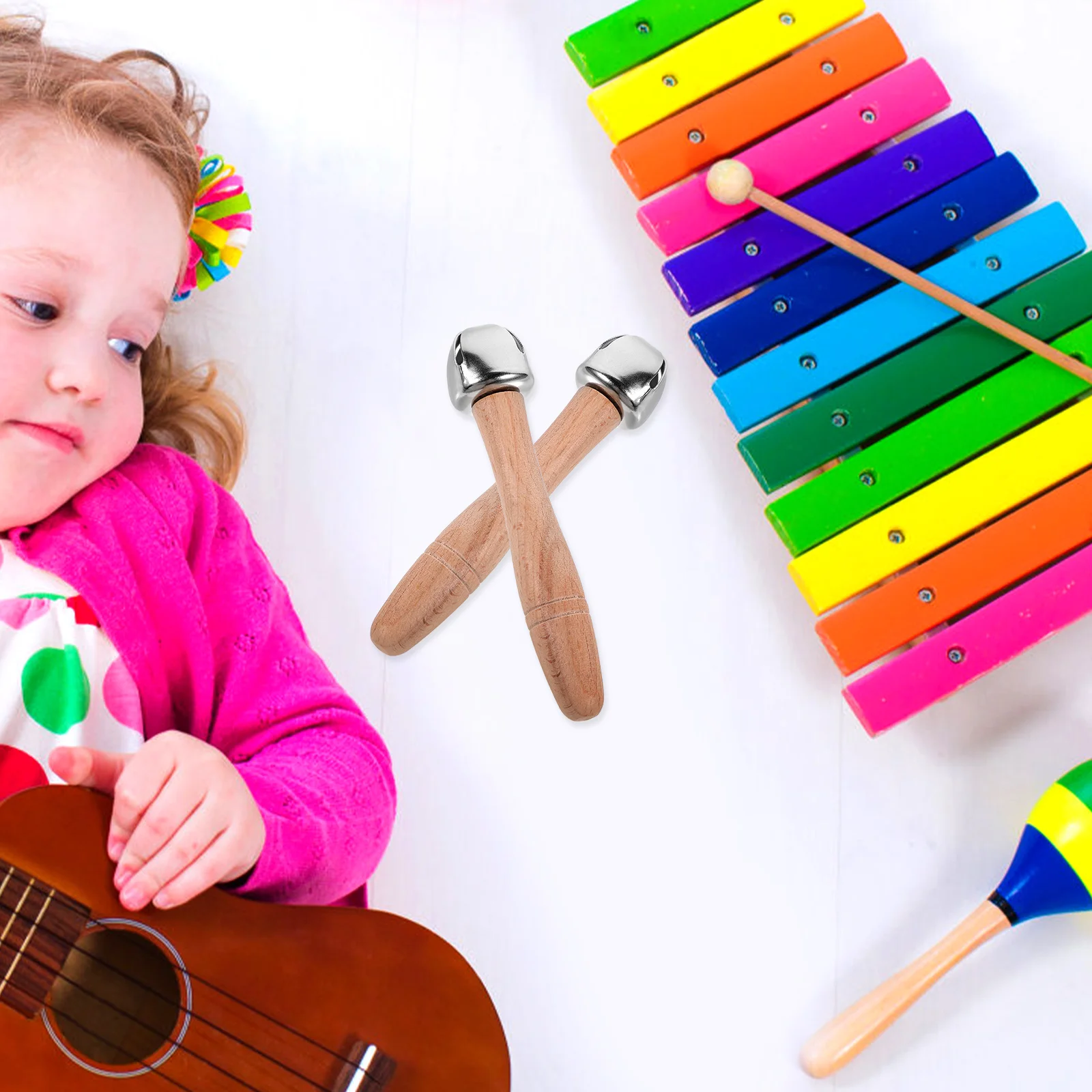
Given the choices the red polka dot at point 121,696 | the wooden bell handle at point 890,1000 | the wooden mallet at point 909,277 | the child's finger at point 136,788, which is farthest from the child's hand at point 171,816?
the wooden mallet at point 909,277

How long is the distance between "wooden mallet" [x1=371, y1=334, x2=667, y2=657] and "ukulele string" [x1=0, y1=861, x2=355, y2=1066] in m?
0.23

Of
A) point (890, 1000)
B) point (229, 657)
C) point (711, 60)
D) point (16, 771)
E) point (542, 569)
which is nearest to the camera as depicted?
point (542, 569)

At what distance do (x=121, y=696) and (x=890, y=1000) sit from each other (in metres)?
0.72

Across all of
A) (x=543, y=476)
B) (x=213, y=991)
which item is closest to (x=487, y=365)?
(x=543, y=476)

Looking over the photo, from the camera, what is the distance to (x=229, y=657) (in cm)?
100

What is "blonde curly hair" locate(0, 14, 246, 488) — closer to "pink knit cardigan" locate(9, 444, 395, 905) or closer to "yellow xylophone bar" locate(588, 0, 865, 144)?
"pink knit cardigan" locate(9, 444, 395, 905)

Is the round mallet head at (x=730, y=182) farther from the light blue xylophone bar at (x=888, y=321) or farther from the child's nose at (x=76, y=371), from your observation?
the child's nose at (x=76, y=371)

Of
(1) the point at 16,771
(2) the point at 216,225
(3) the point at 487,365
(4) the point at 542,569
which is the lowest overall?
(1) the point at 16,771

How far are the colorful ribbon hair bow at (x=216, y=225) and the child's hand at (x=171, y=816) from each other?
0.45m

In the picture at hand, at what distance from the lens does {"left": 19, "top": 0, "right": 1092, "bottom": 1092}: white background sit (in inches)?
46.7

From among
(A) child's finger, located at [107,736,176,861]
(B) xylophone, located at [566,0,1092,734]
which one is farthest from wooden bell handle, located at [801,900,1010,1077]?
(A) child's finger, located at [107,736,176,861]

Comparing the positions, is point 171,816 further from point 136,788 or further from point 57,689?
point 57,689

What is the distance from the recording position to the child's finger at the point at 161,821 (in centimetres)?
76

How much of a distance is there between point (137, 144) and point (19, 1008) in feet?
1.99
